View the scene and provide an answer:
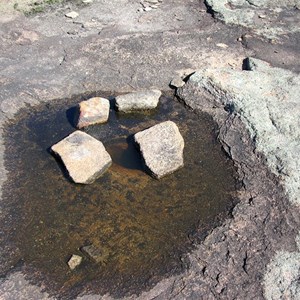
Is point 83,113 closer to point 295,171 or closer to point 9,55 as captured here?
point 9,55

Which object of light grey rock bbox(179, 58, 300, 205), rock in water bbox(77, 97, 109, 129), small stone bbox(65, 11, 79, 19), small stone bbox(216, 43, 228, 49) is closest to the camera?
light grey rock bbox(179, 58, 300, 205)

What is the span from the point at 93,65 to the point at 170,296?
9.31 ft

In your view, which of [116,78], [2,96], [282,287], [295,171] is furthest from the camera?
[116,78]

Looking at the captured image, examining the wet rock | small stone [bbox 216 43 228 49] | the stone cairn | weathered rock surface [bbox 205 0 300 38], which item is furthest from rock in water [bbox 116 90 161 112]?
weathered rock surface [bbox 205 0 300 38]

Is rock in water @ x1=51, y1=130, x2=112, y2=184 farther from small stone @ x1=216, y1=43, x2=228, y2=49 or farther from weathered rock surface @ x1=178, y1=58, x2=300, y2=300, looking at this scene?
small stone @ x1=216, y1=43, x2=228, y2=49

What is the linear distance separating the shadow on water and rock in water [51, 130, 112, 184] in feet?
0.23

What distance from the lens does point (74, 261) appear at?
9.73ft

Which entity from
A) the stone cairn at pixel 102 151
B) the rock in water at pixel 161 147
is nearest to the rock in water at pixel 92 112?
the stone cairn at pixel 102 151

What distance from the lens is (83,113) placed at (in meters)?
4.09

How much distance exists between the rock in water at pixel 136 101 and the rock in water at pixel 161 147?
17.0 inches

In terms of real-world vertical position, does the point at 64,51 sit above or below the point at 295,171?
below

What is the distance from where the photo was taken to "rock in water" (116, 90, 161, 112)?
423 cm

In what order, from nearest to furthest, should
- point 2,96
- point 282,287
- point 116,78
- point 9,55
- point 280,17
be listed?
point 282,287 < point 2,96 < point 116,78 < point 9,55 < point 280,17

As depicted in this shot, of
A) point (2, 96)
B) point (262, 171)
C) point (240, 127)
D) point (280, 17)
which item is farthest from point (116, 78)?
point (280, 17)
